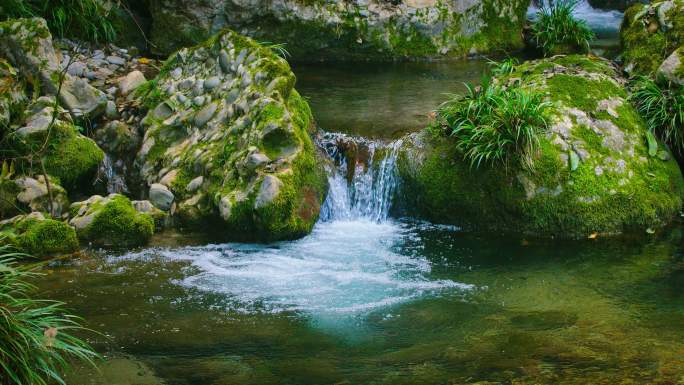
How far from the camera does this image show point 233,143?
8.08 m

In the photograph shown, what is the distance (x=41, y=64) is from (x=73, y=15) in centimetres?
240

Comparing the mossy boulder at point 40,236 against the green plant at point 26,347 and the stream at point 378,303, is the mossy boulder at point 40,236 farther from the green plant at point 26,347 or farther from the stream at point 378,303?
the green plant at point 26,347

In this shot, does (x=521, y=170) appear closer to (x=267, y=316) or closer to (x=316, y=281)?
(x=316, y=281)

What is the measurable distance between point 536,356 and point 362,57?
8897 millimetres

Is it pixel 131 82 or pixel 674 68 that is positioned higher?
pixel 674 68

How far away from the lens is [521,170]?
25.9 ft

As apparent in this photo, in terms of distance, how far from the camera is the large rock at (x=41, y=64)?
8.86 meters

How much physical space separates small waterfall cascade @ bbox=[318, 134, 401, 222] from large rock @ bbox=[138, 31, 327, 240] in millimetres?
397

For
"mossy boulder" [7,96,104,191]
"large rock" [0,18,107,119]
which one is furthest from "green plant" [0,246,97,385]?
"large rock" [0,18,107,119]

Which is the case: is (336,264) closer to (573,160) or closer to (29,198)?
(573,160)

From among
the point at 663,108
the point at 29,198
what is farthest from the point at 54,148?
the point at 663,108

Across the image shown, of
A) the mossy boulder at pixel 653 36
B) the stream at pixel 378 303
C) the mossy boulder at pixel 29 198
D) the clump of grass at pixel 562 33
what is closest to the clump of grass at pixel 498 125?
the stream at pixel 378 303

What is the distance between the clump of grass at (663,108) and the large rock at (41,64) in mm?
6509

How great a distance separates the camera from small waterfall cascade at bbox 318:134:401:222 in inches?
337
